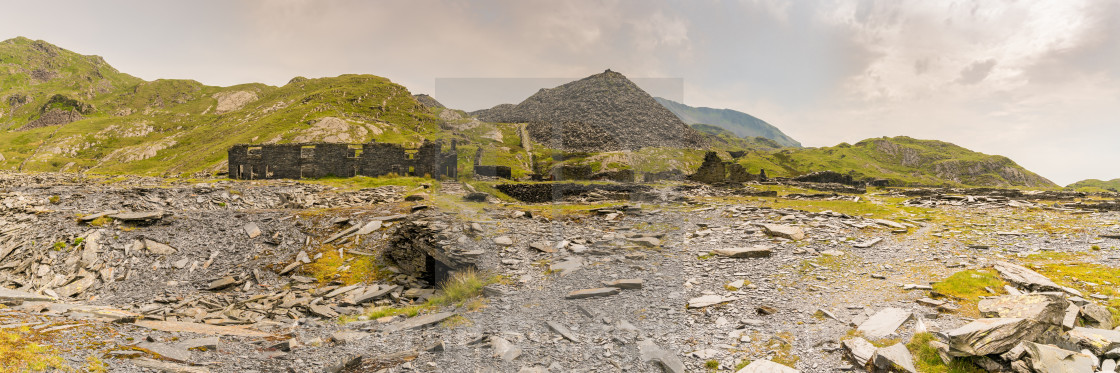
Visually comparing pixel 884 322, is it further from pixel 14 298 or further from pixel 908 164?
pixel 908 164

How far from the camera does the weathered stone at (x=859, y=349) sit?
20.2 feet

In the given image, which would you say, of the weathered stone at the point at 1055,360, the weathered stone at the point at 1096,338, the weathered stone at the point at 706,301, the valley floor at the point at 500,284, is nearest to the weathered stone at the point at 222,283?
the valley floor at the point at 500,284

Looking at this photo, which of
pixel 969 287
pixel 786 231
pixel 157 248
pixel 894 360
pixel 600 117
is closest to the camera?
pixel 894 360

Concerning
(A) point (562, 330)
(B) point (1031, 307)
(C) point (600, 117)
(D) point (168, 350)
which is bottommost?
(D) point (168, 350)

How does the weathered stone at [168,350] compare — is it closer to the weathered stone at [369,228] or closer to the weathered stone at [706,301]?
the weathered stone at [369,228]

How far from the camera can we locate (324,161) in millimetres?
40344

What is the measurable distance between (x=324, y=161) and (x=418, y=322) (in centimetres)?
3769

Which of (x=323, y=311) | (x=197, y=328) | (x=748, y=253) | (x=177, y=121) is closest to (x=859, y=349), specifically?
(x=748, y=253)

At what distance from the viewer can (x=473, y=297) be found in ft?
35.3

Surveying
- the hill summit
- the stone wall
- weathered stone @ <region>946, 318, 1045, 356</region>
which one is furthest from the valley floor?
the hill summit

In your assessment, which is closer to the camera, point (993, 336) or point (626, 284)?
point (993, 336)

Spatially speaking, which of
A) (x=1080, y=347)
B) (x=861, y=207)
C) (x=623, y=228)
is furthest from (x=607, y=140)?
(x=1080, y=347)

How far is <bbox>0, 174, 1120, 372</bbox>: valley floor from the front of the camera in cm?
724

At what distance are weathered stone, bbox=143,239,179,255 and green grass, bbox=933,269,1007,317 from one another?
883 inches
